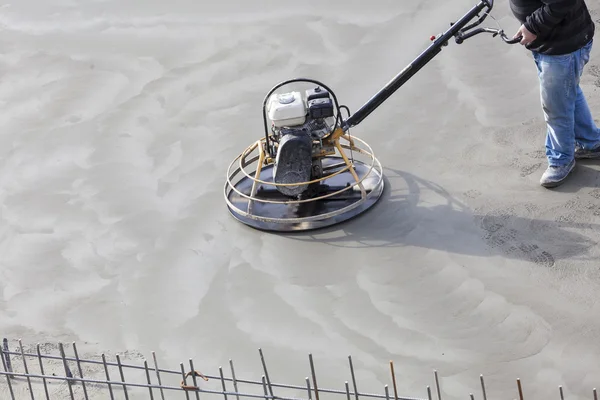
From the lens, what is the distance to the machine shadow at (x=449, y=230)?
6117 millimetres

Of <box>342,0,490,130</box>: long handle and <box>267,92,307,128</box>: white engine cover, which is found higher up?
<box>342,0,490,130</box>: long handle

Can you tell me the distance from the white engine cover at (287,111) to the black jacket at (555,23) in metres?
1.60

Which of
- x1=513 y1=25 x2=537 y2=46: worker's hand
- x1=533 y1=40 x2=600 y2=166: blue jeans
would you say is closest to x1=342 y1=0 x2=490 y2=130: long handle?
x1=513 y1=25 x2=537 y2=46: worker's hand

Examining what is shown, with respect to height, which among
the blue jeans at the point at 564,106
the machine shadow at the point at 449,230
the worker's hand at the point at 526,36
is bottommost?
the machine shadow at the point at 449,230

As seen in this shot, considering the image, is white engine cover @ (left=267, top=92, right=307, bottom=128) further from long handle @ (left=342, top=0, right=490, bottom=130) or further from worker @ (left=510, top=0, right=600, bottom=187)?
worker @ (left=510, top=0, right=600, bottom=187)

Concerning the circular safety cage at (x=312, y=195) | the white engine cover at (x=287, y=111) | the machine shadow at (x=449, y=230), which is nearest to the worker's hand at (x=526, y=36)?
the machine shadow at (x=449, y=230)

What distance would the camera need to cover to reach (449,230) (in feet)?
21.0

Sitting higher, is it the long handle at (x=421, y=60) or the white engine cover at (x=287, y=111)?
the long handle at (x=421, y=60)

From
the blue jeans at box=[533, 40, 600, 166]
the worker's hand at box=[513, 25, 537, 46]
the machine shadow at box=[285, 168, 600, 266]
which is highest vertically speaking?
the worker's hand at box=[513, 25, 537, 46]

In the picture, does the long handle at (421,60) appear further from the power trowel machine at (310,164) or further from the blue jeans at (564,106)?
the blue jeans at (564,106)

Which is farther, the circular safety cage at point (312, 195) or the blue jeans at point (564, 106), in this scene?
the circular safety cage at point (312, 195)

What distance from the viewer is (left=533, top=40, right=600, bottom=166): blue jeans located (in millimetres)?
6406

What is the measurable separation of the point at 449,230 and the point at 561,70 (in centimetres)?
132

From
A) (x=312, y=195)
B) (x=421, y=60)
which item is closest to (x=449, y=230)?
(x=312, y=195)
